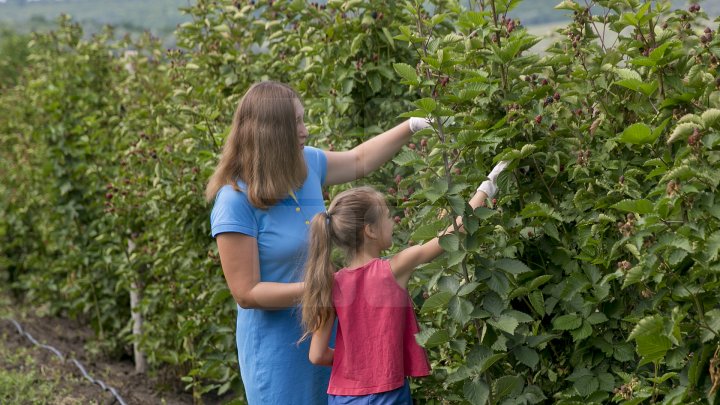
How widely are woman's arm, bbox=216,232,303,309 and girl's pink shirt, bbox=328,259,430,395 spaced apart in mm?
167

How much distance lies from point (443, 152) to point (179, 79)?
2599 millimetres

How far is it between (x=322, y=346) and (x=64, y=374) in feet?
11.4

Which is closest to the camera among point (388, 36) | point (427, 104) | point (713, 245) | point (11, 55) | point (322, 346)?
point (713, 245)

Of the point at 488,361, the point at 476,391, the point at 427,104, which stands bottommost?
the point at 476,391

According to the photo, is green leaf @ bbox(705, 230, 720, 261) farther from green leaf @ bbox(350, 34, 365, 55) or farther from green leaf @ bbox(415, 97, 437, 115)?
green leaf @ bbox(350, 34, 365, 55)

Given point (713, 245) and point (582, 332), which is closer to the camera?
point (713, 245)

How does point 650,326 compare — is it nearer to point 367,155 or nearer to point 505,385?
point 505,385

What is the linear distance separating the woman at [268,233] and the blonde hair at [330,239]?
88 millimetres

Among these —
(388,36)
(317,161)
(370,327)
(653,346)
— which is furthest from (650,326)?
(388,36)

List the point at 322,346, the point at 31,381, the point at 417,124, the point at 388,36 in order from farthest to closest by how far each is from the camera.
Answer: the point at 31,381 → the point at 388,36 → the point at 417,124 → the point at 322,346

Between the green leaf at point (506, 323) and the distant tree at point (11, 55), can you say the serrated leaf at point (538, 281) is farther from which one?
the distant tree at point (11, 55)

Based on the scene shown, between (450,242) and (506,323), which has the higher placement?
(450,242)

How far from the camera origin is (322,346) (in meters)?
2.78

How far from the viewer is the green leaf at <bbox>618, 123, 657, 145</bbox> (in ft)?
7.82
